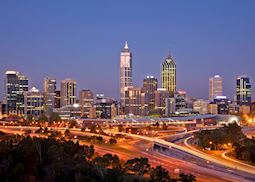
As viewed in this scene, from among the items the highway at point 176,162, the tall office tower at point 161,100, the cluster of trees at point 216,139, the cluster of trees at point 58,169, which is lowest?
the highway at point 176,162

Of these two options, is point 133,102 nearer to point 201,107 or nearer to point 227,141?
point 201,107

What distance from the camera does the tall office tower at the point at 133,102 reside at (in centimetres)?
15212

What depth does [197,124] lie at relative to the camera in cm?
8594

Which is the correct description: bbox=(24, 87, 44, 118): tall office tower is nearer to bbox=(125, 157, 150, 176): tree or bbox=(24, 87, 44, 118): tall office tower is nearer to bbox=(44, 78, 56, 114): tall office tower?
bbox=(44, 78, 56, 114): tall office tower

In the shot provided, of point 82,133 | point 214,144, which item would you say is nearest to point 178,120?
point 82,133

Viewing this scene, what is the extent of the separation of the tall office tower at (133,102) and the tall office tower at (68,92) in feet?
62.4

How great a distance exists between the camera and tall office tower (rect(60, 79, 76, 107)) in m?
157

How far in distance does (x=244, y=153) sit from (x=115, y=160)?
13008 millimetres

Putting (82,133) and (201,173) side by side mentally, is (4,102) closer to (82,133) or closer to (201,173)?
(82,133)

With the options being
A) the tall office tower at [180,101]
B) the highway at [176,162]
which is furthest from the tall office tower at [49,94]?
the highway at [176,162]

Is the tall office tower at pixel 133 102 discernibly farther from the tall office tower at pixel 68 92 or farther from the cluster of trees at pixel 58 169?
the cluster of trees at pixel 58 169

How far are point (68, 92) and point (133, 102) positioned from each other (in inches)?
946

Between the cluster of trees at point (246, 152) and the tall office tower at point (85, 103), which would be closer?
the cluster of trees at point (246, 152)

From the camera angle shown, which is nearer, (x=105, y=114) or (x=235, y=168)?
(x=235, y=168)
